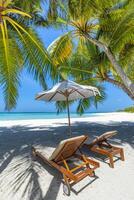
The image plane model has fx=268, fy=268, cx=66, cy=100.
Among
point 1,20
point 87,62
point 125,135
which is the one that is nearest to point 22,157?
point 1,20

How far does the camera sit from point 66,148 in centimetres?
532

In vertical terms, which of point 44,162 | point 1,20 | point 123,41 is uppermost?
point 123,41

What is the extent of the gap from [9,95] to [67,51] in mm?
5159

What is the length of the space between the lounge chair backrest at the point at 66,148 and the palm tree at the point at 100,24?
4326mm

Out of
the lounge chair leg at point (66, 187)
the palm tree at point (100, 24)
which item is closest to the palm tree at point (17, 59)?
the palm tree at point (100, 24)

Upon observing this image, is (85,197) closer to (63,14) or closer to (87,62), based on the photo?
(63,14)

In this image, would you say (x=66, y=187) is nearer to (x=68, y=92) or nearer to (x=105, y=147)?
(x=105, y=147)

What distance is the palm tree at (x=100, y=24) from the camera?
9.23 metres

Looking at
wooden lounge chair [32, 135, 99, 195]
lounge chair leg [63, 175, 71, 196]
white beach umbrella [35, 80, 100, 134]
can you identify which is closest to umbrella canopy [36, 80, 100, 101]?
white beach umbrella [35, 80, 100, 134]

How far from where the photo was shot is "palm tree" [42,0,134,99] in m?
9.23

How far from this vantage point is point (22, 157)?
21.4 ft

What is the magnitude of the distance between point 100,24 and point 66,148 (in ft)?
21.0

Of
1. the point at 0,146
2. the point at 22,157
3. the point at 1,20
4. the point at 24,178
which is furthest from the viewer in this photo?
the point at 0,146

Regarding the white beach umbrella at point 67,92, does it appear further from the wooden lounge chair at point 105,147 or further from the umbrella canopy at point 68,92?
the wooden lounge chair at point 105,147
